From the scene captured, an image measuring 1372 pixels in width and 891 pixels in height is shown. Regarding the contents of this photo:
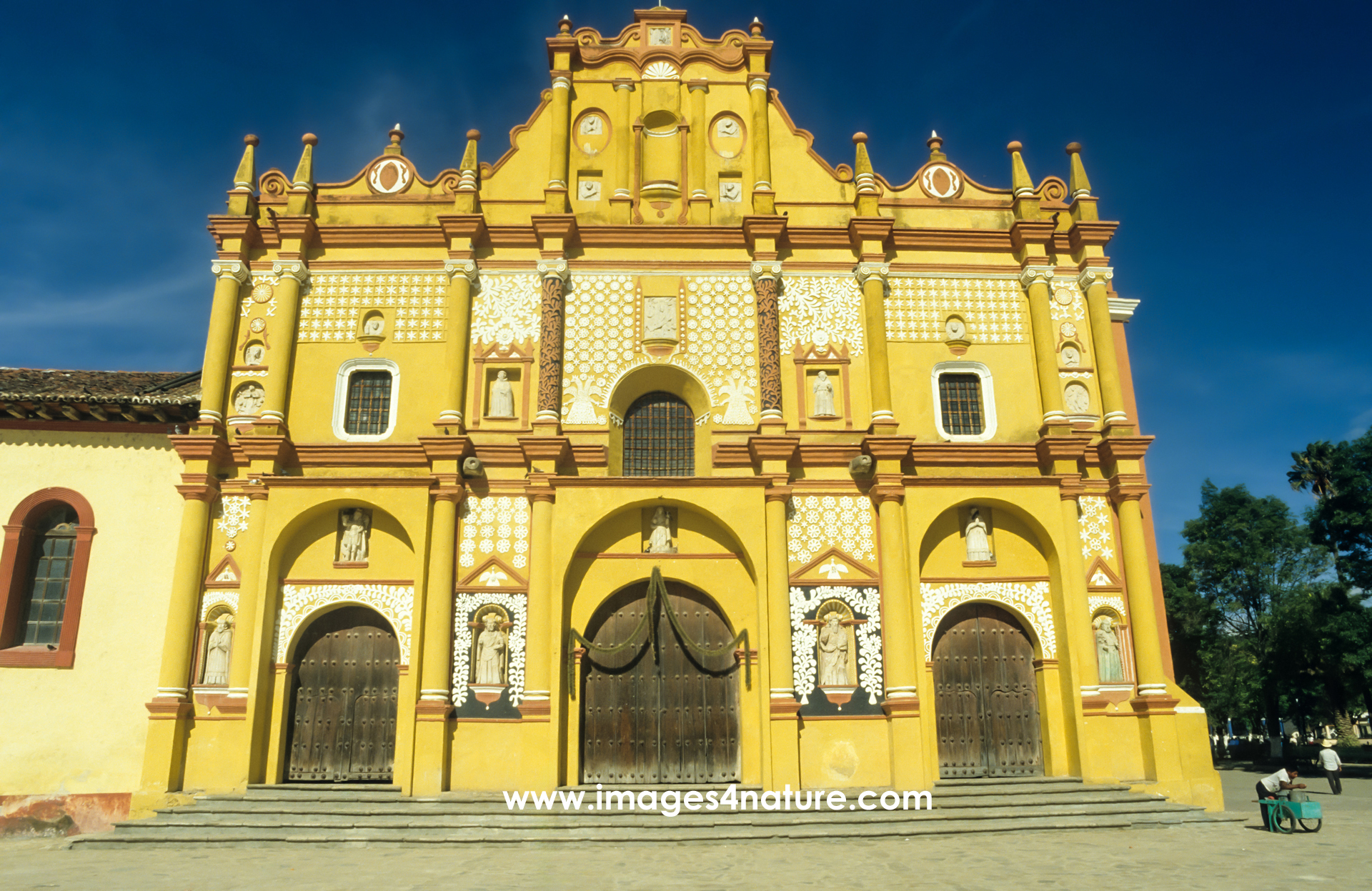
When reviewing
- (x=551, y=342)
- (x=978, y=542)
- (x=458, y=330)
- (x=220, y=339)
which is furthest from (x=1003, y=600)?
(x=220, y=339)

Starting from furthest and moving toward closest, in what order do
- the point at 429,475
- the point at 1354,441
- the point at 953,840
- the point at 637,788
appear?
1. the point at 1354,441
2. the point at 429,475
3. the point at 637,788
4. the point at 953,840

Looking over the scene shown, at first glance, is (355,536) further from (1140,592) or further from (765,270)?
(1140,592)

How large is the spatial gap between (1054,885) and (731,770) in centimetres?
684

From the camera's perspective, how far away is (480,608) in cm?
1641

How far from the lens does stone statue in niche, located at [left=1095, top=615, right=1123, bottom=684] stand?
16.6 metres

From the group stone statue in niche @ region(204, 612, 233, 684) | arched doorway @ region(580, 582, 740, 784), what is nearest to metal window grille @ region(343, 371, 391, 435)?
stone statue in niche @ region(204, 612, 233, 684)

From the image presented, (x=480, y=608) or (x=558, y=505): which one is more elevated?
(x=558, y=505)

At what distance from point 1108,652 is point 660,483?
8.53 m

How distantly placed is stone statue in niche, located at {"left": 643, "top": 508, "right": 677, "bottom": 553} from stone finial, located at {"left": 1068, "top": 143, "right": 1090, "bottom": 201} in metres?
10.8

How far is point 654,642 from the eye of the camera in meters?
16.7

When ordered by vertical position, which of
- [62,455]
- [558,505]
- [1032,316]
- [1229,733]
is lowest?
[1229,733]

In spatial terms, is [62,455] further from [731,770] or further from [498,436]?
[731,770]

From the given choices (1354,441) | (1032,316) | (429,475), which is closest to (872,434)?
(1032,316)

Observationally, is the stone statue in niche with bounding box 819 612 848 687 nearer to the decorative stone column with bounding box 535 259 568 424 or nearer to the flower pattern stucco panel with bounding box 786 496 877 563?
the flower pattern stucco panel with bounding box 786 496 877 563
